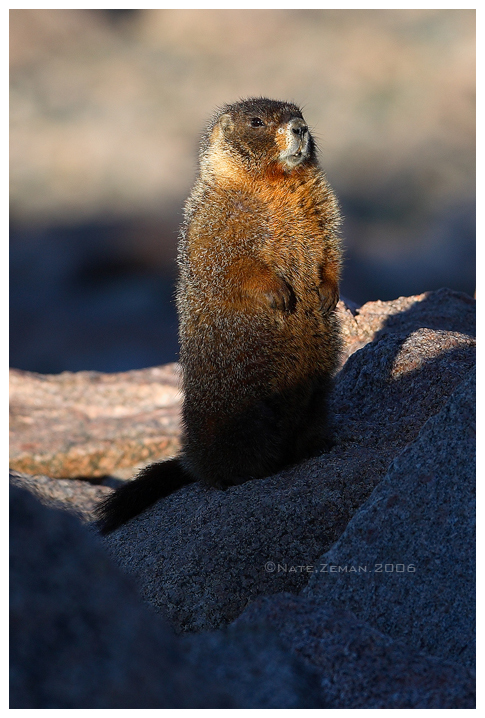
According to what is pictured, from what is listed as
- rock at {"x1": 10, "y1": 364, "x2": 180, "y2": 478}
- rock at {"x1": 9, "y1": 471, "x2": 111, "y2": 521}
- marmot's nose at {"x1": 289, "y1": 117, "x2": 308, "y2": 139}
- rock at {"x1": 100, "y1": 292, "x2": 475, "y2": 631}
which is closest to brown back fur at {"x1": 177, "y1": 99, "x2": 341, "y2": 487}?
marmot's nose at {"x1": 289, "y1": 117, "x2": 308, "y2": 139}

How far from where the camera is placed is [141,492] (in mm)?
5512

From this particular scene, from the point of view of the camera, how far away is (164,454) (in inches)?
314

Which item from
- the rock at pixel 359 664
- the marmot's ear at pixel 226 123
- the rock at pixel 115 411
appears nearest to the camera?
the rock at pixel 359 664

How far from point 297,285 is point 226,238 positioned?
1.79 feet

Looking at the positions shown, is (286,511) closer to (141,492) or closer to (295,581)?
(295,581)

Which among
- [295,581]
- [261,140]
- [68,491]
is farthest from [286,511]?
[68,491]

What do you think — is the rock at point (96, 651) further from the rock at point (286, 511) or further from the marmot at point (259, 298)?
the marmot at point (259, 298)

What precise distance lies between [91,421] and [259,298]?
4.29 m

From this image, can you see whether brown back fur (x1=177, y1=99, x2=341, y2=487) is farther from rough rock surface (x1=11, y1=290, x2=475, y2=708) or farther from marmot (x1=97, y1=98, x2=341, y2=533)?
rough rock surface (x1=11, y1=290, x2=475, y2=708)

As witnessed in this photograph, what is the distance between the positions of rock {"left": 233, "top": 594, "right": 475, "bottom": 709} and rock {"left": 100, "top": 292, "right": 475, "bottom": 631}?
0.56 m

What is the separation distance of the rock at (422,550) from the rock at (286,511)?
13 centimetres

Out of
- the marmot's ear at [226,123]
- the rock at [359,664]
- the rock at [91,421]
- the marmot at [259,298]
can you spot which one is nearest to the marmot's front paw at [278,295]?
the marmot at [259,298]

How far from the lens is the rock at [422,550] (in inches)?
114

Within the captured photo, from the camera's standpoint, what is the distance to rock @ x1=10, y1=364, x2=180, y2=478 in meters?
7.85
